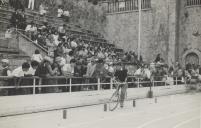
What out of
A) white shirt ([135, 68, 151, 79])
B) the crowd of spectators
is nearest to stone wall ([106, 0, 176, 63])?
the crowd of spectators

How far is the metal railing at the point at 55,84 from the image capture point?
1483 cm

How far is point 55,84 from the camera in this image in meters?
16.8

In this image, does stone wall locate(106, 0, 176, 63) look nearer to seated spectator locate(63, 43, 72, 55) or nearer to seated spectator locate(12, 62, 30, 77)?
seated spectator locate(63, 43, 72, 55)

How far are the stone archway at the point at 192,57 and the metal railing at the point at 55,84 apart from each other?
1180 cm

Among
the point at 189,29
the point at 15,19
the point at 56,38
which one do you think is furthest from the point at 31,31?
the point at 189,29

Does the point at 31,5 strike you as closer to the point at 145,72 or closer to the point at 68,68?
the point at 145,72

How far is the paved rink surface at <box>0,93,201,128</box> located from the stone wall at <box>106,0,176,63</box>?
17988 millimetres

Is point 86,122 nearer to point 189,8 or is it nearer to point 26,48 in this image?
point 26,48

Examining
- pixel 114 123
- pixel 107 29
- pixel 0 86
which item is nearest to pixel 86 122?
pixel 114 123

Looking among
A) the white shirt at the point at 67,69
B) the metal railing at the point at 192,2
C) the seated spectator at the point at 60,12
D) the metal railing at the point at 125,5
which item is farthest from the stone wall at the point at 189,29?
the white shirt at the point at 67,69

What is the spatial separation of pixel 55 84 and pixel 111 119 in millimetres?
3780

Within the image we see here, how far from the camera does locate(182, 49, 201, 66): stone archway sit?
33.8 meters

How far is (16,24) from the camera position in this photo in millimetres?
20922

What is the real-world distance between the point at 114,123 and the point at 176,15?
76.1 ft
